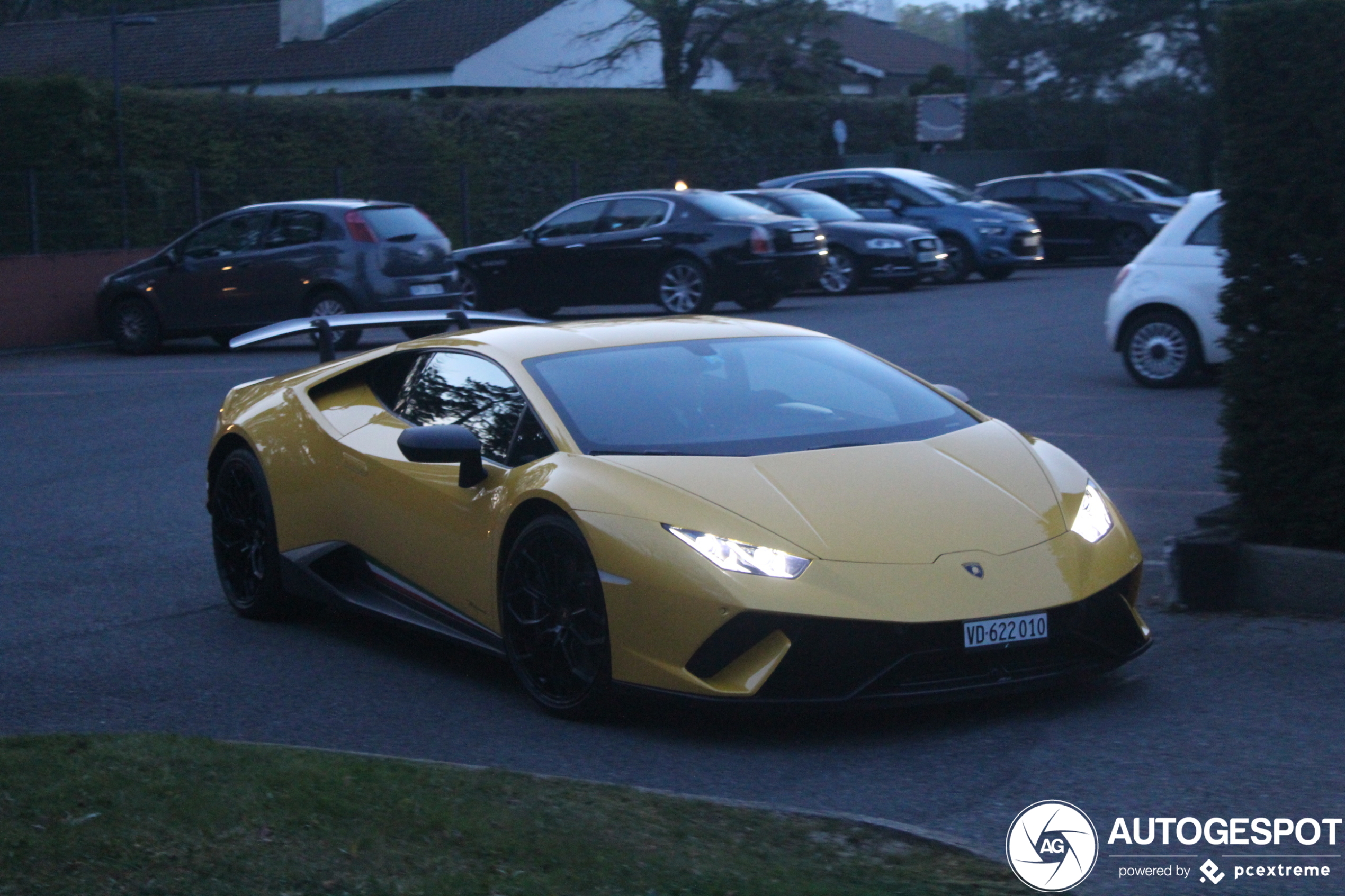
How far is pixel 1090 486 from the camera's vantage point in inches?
236

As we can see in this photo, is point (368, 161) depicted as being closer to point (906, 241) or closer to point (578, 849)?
point (906, 241)

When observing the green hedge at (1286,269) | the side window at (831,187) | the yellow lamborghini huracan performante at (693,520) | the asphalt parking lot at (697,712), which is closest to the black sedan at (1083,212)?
the side window at (831,187)

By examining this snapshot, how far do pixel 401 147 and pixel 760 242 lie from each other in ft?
31.9

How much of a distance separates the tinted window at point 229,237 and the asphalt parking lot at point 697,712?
876 centimetres

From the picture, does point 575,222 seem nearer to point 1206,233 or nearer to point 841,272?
point 841,272

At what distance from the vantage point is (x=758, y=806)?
4.52 meters

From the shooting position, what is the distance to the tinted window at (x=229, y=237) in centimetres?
1928

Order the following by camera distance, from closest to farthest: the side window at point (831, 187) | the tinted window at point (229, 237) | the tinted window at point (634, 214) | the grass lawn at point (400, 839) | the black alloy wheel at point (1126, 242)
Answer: the grass lawn at point (400, 839)
the tinted window at point (229, 237)
the tinted window at point (634, 214)
the side window at point (831, 187)
the black alloy wheel at point (1126, 242)

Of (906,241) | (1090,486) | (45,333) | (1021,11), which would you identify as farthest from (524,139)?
(1090,486)

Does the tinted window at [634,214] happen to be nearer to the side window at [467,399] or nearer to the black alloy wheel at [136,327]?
the black alloy wheel at [136,327]

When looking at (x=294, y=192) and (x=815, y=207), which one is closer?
(x=815, y=207)

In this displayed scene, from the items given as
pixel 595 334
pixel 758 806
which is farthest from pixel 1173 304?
pixel 758 806

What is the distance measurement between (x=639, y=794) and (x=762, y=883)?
2.60 ft

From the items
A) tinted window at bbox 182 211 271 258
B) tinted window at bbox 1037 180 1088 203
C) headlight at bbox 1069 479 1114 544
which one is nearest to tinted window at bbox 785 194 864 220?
tinted window at bbox 1037 180 1088 203
